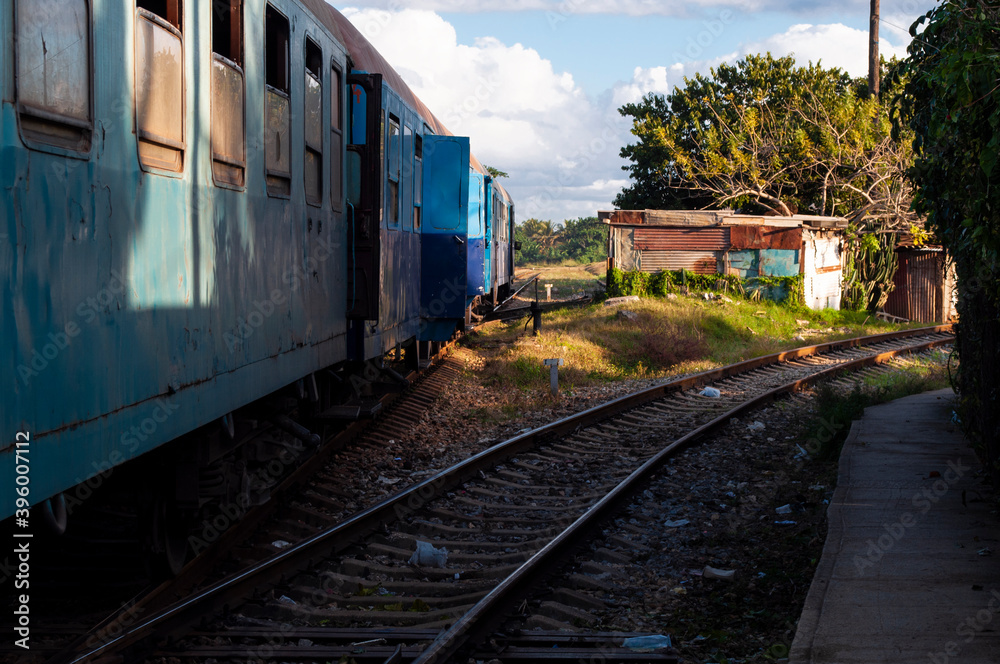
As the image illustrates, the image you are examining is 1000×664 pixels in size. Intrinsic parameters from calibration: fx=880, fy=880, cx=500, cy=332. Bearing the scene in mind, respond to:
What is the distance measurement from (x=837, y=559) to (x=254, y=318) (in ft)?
12.7

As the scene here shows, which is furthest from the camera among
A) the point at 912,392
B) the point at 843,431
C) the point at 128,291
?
the point at 912,392

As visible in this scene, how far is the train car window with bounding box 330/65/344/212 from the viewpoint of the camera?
695cm

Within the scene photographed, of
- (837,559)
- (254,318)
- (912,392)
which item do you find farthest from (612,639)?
(912,392)

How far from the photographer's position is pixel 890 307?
29750mm

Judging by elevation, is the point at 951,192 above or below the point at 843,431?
above

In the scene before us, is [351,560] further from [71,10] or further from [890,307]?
[890,307]

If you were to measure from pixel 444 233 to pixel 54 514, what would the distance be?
352 inches

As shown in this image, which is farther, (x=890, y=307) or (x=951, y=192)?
(x=890, y=307)

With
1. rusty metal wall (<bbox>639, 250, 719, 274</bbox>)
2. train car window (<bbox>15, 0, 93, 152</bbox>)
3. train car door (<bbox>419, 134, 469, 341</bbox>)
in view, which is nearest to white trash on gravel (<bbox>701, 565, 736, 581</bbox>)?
train car window (<bbox>15, 0, 93, 152</bbox>)

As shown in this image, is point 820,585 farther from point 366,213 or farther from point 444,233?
point 444,233

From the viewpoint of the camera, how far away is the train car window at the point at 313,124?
626cm

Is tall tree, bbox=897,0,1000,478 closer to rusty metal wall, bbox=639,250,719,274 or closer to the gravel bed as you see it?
the gravel bed

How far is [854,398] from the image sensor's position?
37.3ft

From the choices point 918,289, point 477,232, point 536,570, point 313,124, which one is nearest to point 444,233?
point 477,232
